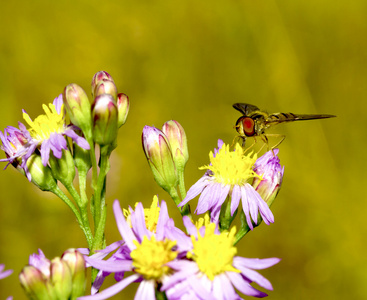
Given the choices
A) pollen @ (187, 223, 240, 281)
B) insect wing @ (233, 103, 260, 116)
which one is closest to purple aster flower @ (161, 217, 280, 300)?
pollen @ (187, 223, 240, 281)

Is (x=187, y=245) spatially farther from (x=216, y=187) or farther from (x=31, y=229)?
(x=31, y=229)

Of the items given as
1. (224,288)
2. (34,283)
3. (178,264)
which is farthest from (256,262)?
(34,283)

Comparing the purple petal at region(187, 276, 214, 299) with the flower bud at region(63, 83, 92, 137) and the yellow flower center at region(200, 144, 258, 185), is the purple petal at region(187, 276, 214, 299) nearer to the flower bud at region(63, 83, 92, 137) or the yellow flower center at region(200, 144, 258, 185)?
the yellow flower center at region(200, 144, 258, 185)

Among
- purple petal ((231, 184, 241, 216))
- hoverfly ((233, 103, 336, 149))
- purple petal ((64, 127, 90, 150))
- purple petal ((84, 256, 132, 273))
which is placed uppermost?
purple petal ((64, 127, 90, 150))

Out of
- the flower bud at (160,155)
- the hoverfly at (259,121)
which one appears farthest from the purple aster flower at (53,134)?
the hoverfly at (259,121)

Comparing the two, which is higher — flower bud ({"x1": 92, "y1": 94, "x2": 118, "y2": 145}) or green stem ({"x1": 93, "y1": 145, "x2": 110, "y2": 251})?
flower bud ({"x1": 92, "y1": 94, "x2": 118, "y2": 145})

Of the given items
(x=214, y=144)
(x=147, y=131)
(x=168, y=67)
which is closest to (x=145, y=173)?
(x=214, y=144)

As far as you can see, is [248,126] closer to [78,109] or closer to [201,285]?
[78,109]
